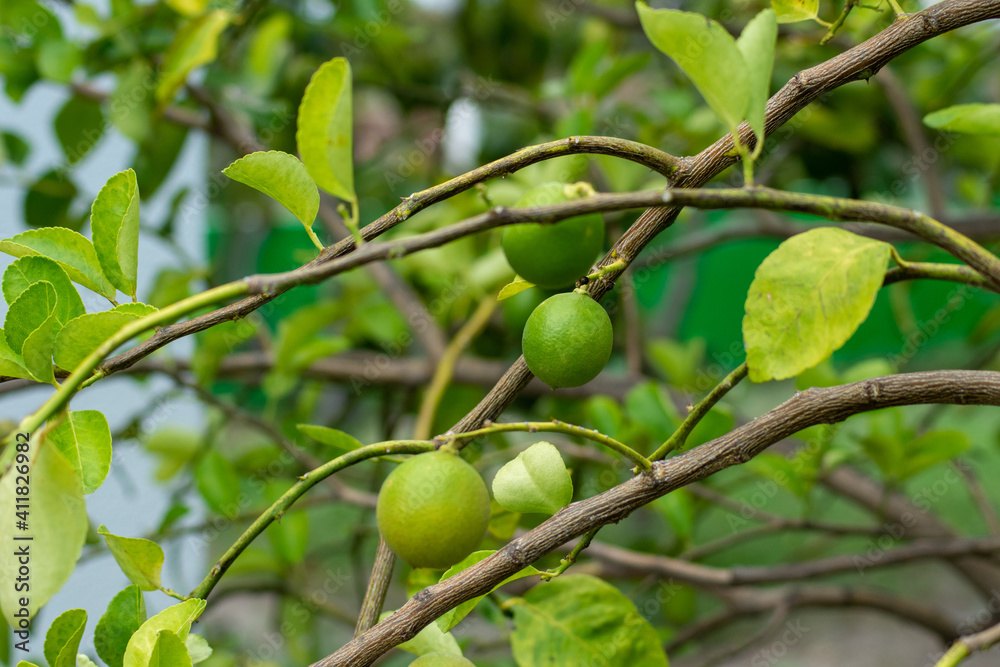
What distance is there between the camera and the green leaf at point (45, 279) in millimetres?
341

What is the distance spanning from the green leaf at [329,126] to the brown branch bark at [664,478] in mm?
165

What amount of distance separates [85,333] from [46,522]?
0.09 meters

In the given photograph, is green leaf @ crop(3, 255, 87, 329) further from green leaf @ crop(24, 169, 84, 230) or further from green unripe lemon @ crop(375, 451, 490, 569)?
green leaf @ crop(24, 169, 84, 230)

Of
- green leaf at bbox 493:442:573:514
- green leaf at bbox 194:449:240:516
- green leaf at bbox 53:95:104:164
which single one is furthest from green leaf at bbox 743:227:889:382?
green leaf at bbox 53:95:104:164

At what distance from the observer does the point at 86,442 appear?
33 centimetres

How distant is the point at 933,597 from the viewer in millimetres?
1689

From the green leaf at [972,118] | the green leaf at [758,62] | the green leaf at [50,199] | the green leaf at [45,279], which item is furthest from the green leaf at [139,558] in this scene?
the green leaf at [50,199]

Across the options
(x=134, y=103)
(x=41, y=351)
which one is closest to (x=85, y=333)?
(x=41, y=351)

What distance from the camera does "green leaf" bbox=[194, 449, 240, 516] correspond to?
88 centimetres

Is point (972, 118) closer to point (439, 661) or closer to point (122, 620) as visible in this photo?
point (439, 661)

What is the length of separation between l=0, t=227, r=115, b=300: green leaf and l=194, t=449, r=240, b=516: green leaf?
0.56 metres

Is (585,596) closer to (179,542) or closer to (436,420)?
(436,420)

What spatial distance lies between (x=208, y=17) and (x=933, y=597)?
1816 millimetres

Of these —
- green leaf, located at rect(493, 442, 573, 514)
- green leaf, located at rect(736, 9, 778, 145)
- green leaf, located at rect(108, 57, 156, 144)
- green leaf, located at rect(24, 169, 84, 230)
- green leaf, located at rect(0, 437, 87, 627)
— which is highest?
green leaf, located at rect(108, 57, 156, 144)
